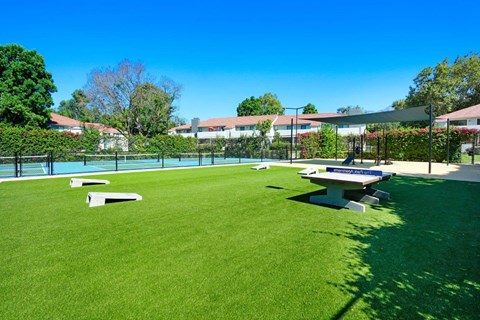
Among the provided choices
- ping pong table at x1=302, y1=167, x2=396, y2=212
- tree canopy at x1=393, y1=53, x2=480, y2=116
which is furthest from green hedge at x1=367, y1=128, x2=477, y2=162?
tree canopy at x1=393, y1=53, x2=480, y2=116

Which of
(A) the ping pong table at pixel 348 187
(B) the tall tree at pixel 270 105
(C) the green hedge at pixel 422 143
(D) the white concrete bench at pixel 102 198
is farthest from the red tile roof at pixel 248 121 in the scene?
(D) the white concrete bench at pixel 102 198

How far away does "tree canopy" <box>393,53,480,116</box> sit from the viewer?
1439 inches

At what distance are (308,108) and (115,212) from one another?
226 feet

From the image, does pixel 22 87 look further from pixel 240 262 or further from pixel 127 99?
pixel 240 262

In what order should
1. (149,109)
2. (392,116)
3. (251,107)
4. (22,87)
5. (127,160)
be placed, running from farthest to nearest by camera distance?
(251,107)
(149,109)
(22,87)
(127,160)
(392,116)

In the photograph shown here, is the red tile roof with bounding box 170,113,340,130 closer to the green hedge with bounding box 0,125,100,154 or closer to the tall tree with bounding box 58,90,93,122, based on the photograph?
the green hedge with bounding box 0,125,100,154

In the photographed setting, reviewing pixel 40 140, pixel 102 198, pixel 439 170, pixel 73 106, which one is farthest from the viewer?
pixel 73 106

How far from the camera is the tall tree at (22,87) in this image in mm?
27125

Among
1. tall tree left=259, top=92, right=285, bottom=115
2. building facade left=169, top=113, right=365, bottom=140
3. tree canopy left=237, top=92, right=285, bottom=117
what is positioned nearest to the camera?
building facade left=169, top=113, right=365, bottom=140

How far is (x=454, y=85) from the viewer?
3684 cm

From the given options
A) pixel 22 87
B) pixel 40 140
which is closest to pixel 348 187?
pixel 40 140

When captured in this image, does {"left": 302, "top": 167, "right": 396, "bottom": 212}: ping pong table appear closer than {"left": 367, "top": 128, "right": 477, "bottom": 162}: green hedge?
Yes

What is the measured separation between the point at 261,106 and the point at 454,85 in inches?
1719

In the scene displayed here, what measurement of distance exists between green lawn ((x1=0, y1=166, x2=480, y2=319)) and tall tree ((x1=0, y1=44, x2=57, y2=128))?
27370 millimetres
